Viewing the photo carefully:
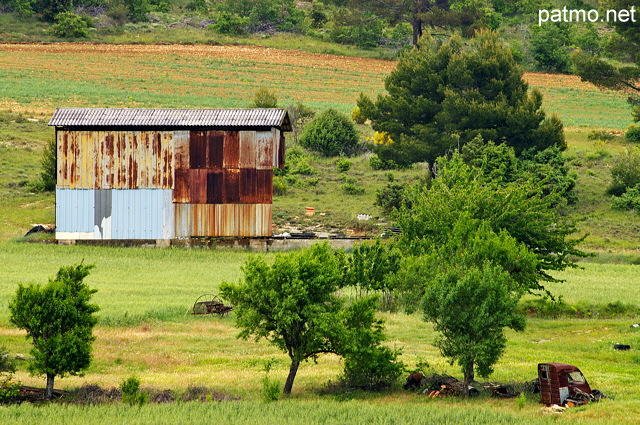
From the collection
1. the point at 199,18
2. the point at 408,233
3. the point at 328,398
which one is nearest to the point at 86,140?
the point at 408,233

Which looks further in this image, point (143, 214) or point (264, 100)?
point (264, 100)

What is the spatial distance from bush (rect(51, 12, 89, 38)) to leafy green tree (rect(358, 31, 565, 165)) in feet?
180

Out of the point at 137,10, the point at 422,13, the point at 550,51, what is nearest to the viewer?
the point at 422,13

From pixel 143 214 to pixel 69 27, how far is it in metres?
65.5

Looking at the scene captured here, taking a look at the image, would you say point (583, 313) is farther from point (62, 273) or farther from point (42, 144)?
point (42, 144)

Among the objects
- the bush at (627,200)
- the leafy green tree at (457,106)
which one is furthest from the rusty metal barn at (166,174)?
the bush at (627,200)

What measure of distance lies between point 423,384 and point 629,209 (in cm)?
4256

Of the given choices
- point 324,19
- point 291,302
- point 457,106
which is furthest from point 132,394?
point 324,19

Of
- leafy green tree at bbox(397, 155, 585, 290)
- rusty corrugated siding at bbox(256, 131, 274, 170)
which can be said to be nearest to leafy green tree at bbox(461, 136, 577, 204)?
rusty corrugated siding at bbox(256, 131, 274, 170)

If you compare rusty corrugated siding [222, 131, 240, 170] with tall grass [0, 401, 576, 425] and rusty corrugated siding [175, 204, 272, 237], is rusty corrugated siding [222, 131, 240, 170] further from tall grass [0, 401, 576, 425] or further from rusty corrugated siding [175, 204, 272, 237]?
tall grass [0, 401, 576, 425]

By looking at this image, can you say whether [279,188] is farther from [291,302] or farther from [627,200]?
[291,302]

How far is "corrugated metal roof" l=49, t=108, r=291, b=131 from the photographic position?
57.6 m

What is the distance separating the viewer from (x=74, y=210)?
189ft

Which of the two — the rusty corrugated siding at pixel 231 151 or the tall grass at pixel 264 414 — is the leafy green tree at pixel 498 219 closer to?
the tall grass at pixel 264 414
